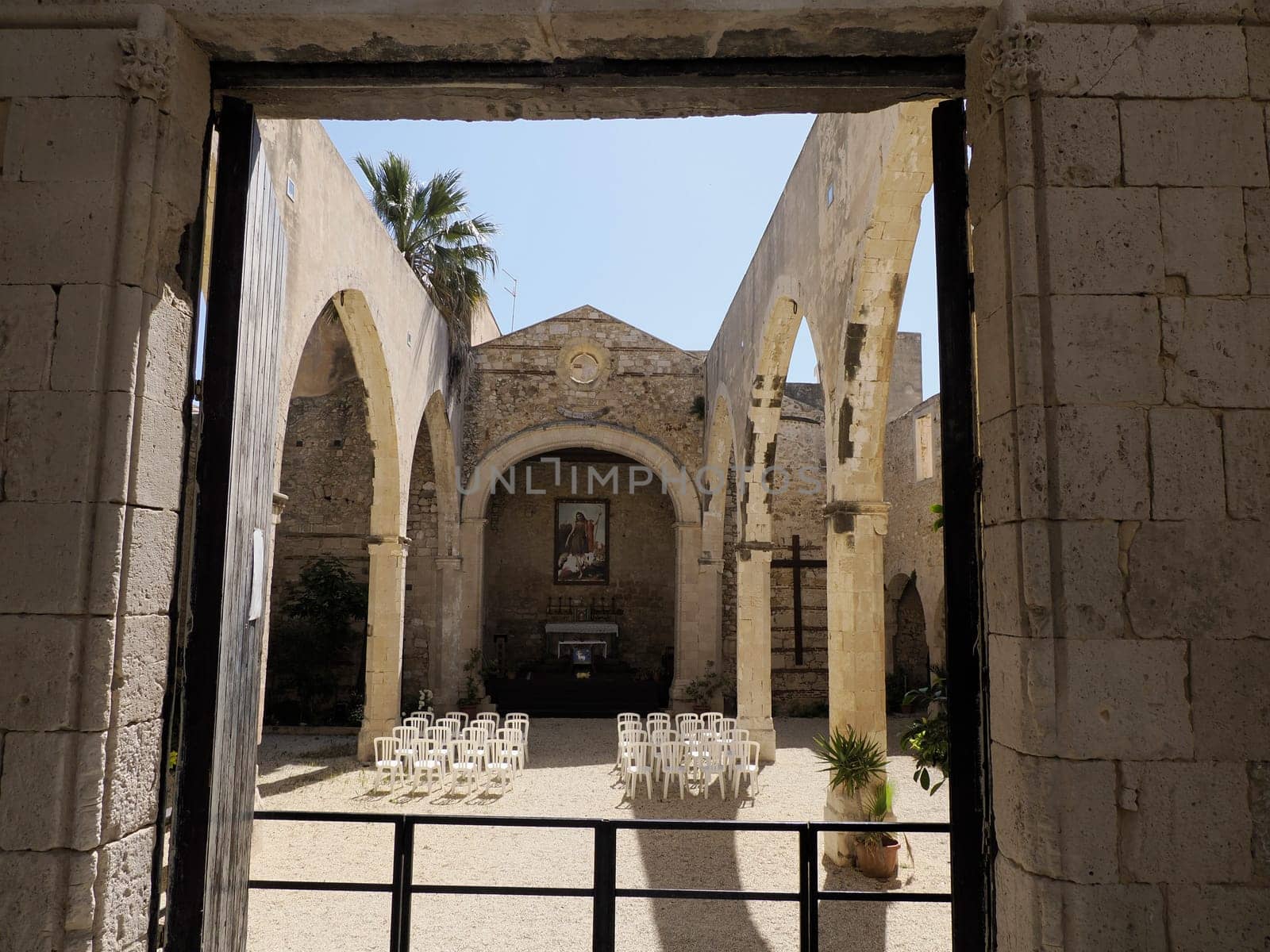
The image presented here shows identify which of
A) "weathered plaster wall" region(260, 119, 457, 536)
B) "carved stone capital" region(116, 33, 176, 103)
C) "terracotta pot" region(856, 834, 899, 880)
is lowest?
A: "terracotta pot" region(856, 834, 899, 880)

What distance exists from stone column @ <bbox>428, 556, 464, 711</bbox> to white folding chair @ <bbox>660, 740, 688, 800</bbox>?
6074 millimetres

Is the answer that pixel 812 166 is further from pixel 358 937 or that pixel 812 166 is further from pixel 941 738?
pixel 358 937

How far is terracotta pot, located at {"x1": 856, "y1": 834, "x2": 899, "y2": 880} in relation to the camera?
6.78 metres

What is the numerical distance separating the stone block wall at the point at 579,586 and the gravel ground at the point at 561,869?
839cm

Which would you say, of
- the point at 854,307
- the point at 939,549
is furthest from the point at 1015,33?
the point at 939,549

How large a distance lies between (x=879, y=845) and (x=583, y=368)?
37.0 ft

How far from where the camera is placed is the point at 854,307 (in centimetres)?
722

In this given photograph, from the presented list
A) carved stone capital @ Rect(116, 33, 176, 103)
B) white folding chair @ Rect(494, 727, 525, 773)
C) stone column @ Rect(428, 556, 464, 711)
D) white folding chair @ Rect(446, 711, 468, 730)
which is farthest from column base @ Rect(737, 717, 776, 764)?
carved stone capital @ Rect(116, 33, 176, 103)

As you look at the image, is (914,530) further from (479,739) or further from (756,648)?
(479,739)

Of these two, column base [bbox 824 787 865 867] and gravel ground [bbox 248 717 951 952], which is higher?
column base [bbox 824 787 865 867]

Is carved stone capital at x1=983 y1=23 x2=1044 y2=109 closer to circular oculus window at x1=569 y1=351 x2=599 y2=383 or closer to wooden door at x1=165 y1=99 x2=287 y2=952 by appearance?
wooden door at x1=165 y1=99 x2=287 y2=952

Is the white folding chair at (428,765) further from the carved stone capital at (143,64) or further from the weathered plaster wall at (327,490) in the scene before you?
the carved stone capital at (143,64)

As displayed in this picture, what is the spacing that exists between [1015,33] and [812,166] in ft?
21.3

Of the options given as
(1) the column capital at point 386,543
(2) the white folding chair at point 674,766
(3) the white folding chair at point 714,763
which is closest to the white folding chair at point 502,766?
(2) the white folding chair at point 674,766
